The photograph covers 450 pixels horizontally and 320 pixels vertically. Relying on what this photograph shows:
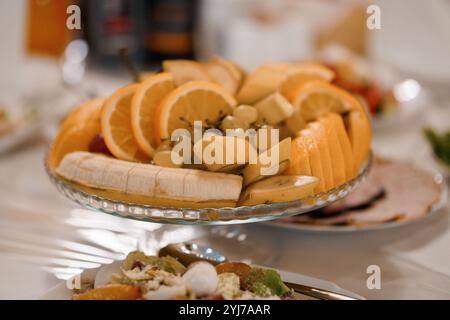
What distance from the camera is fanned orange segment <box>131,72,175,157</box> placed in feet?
2.74

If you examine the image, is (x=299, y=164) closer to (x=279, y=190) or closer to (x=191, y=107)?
(x=279, y=190)

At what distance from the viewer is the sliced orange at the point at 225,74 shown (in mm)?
925

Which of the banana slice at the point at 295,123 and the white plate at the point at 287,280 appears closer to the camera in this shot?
the white plate at the point at 287,280

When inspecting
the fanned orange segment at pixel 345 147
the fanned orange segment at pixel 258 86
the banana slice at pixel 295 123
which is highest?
the fanned orange segment at pixel 258 86

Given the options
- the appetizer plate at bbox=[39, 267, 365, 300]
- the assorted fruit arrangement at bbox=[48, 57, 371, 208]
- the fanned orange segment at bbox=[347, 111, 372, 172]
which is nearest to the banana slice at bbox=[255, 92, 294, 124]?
the assorted fruit arrangement at bbox=[48, 57, 371, 208]

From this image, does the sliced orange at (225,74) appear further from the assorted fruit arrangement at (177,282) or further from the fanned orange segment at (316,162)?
the assorted fruit arrangement at (177,282)

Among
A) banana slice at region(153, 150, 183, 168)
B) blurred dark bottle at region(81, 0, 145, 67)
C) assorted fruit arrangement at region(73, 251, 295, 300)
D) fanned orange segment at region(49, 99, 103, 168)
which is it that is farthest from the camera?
blurred dark bottle at region(81, 0, 145, 67)

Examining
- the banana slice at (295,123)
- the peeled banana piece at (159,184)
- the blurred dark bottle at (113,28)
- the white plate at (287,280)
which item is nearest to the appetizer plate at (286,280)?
the white plate at (287,280)

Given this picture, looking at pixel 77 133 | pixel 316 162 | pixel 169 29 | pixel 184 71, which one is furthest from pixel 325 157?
pixel 169 29

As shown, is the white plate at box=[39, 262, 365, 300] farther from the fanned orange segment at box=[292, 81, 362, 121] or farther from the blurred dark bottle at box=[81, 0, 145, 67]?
the blurred dark bottle at box=[81, 0, 145, 67]

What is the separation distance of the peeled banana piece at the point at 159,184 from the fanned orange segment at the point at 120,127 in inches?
2.0

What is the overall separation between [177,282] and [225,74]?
38 cm
